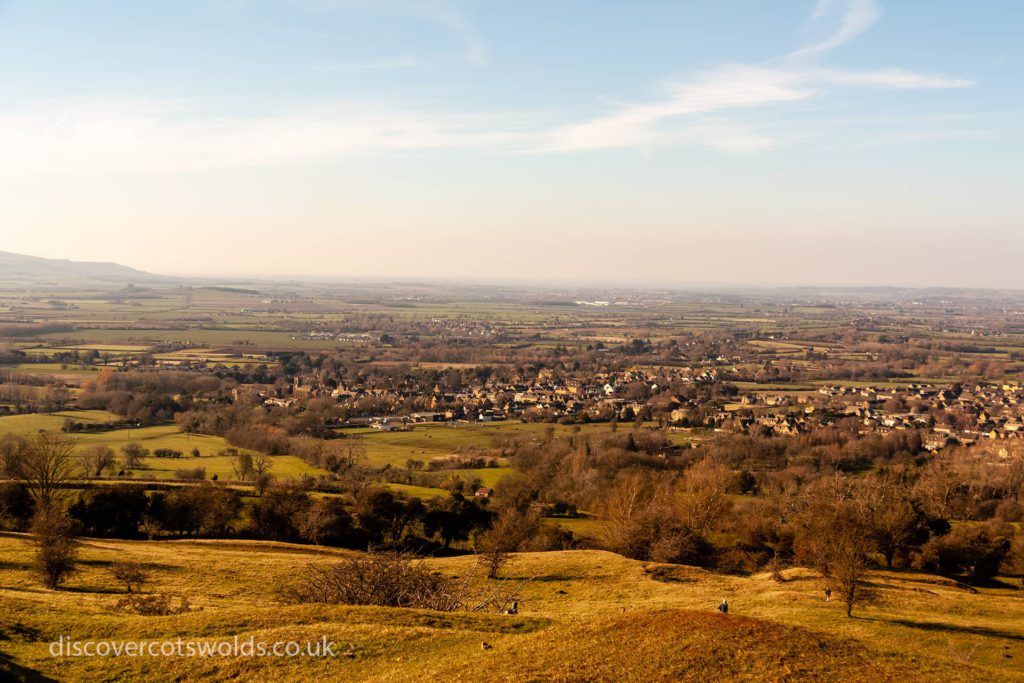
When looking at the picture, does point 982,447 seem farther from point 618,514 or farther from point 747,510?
point 618,514

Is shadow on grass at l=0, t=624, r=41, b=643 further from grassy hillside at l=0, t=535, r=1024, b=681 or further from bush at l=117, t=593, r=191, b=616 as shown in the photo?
bush at l=117, t=593, r=191, b=616

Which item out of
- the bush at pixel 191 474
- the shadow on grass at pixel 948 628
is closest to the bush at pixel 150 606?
the shadow on grass at pixel 948 628

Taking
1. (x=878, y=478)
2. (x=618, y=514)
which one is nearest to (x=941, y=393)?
(x=878, y=478)

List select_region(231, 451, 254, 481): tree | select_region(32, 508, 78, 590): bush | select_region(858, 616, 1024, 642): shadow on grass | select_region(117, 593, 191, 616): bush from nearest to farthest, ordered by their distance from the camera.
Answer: select_region(117, 593, 191, 616): bush, select_region(858, 616, 1024, 642): shadow on grass, select_region(32, 508, 78, 590): bush, select_region(231, 451, 254, 481): tree

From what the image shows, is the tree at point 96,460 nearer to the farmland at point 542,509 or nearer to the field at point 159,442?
the farmland at point 542,509

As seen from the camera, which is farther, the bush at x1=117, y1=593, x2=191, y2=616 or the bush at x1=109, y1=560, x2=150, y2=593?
the bush at x1=109, y1=560, x2=150, y2=593

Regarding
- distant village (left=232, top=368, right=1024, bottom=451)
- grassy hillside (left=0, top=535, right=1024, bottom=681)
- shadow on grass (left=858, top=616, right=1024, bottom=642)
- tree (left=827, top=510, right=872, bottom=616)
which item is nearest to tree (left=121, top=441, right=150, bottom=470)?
grassy hillside (left=0, top=535, right=1024, bottom=681)
